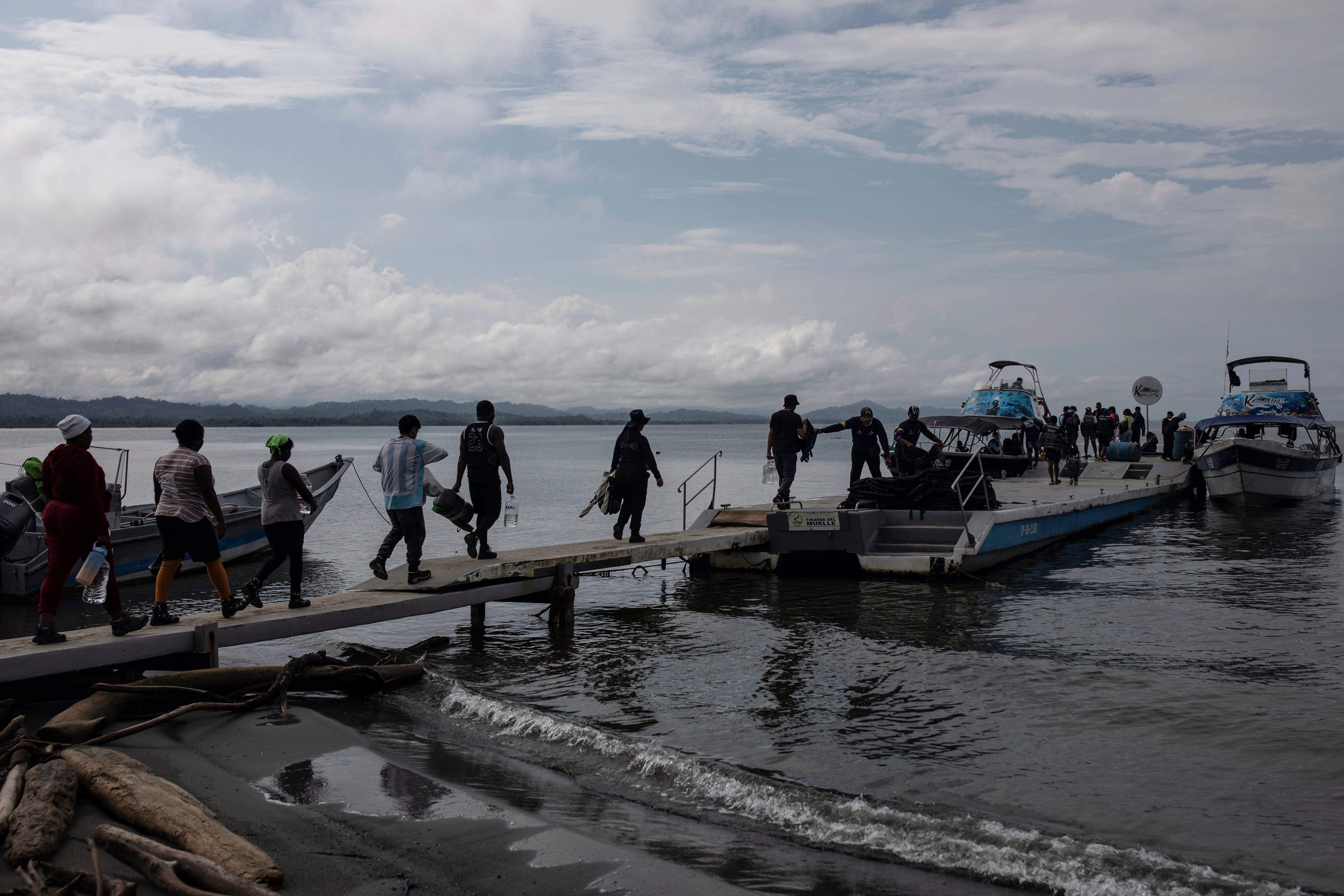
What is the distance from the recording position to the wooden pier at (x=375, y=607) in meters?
6.89

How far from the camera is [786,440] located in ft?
48.5

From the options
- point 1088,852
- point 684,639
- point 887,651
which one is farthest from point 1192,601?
point 1088,852

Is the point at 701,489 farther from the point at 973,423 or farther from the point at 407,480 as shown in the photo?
the point at 407,480

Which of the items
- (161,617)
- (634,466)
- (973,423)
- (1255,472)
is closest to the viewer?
(161,617)

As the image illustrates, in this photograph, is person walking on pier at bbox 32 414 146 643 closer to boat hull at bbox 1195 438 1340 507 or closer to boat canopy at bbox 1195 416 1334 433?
boat hull at bbox 1195 438 1340 507

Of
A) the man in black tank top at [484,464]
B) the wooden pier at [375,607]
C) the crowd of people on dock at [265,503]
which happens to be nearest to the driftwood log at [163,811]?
the wooden pier at [375,607]

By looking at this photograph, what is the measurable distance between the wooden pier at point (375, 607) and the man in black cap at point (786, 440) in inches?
63.0

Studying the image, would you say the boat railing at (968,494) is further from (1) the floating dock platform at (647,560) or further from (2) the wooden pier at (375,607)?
(2) the wooden pier at (375,607)

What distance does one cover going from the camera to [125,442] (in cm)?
17138

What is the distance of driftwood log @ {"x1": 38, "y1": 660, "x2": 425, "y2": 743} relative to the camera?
6078 millimetres

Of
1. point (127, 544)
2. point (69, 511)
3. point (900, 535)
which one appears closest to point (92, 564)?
point (69, 511)

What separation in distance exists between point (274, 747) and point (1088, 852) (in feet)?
17.8

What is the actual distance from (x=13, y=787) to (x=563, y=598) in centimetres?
673

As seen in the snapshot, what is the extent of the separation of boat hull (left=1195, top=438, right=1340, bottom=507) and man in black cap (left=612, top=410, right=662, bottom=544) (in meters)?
21.8
